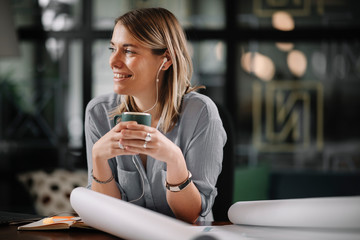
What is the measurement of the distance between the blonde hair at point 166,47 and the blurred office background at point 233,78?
2086 millimetres

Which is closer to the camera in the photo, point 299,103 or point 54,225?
point 54,225

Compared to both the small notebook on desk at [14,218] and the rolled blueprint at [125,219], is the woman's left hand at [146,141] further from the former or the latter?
the small notebook on desk at [14,218]

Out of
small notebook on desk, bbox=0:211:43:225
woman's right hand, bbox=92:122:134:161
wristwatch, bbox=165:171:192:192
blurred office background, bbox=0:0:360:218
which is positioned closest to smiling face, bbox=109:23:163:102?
woman's right hand, bbox=92:122:134:161

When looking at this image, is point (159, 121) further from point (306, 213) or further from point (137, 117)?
point (306, 213)

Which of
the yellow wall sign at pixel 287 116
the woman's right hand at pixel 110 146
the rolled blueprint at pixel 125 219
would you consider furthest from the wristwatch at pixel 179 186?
the yellow wall sign at pixel 287 116

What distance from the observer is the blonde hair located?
3.92ft

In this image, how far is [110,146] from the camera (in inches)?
40.9

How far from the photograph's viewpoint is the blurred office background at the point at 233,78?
10.9 ft

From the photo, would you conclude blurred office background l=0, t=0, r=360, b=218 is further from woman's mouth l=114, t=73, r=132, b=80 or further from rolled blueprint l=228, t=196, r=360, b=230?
rolled blueprint l=228, t=196, r=360, b=230

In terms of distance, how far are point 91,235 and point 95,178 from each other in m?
0.29

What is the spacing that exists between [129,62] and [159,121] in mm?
220

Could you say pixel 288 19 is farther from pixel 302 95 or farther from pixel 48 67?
pixel 48 67

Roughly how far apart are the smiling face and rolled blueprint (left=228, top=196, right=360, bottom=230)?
19.1 inches

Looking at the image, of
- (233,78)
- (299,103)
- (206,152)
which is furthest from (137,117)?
(299,103)
